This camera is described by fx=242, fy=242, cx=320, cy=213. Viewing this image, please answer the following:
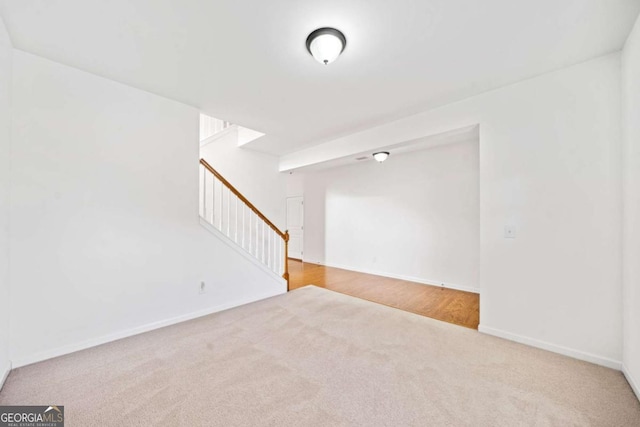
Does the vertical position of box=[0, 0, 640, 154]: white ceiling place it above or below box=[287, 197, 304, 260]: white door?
above

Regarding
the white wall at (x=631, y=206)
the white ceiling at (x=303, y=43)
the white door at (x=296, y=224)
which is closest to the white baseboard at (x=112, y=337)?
the white ceiling at (x=303, y=43)

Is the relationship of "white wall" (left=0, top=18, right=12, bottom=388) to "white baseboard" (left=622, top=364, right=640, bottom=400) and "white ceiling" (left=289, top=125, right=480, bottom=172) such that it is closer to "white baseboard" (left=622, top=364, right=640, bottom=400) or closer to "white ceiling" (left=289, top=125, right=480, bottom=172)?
"white ceiling" (left=289, top=125, right=480, bottom=172)

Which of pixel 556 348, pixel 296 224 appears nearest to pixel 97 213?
pixel 556 348

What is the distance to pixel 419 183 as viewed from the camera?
4.74m

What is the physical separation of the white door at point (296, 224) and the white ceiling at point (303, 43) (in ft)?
14.2

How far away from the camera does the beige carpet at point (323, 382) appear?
4.92 feet

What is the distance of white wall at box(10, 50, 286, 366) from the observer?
6.72 ft

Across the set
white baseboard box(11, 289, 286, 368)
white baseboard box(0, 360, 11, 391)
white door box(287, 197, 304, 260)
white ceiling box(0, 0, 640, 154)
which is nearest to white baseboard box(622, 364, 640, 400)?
white ceiling box(0, 0, 640, 154)

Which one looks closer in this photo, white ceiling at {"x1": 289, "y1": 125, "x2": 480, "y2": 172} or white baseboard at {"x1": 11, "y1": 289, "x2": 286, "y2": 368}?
white baseboard at {"x1": 11, "y1": 289, "x2": 286, "y2": 368}

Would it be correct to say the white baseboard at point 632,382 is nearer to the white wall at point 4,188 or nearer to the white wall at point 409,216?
the white wall at point 409,216

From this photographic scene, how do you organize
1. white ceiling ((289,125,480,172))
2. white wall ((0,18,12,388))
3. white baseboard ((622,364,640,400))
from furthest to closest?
white ceiling ((289,125,480,172))
white wall ((0,18,12,388))
white baseboard ((622,364,640,400))

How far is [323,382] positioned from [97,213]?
260cm

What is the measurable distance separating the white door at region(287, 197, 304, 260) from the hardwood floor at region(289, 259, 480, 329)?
56.1 inches

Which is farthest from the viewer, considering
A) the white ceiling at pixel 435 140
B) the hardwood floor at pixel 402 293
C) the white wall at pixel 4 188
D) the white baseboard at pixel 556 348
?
the hardwood floor at pixel 402 293
